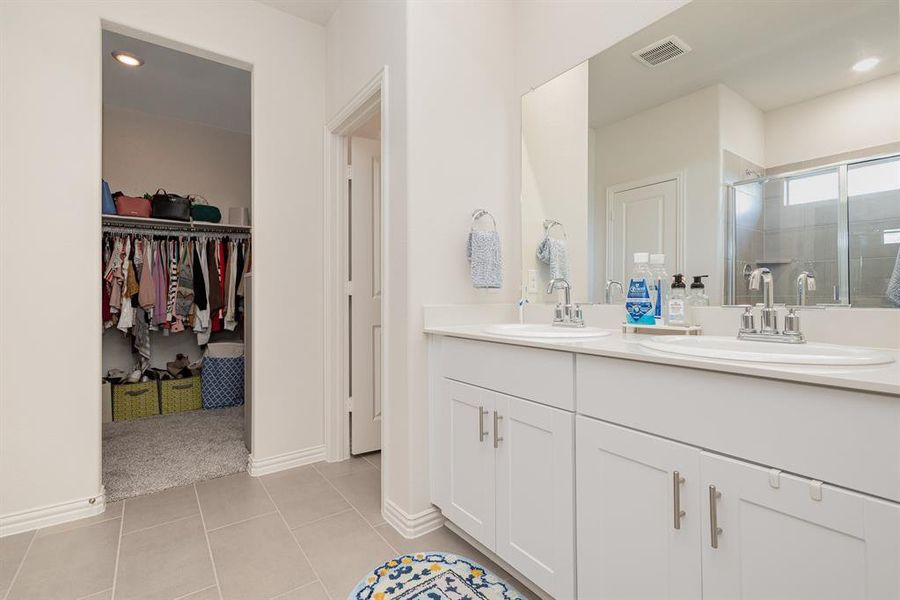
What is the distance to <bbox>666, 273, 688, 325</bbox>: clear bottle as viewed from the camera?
1.51 metres

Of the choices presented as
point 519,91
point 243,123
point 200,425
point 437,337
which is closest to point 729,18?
point 519,91

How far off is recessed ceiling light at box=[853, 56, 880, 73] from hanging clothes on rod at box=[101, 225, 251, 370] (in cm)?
408

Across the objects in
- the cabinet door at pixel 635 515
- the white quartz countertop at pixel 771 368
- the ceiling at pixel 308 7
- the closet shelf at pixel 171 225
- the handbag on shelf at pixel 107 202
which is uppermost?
the ceiling at pixel 308 7

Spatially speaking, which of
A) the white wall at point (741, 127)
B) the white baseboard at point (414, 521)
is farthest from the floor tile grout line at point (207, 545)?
the white wall at point (741, 127)

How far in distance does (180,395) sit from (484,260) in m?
3.21

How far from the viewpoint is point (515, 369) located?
4.79ft

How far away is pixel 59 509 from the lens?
6.49 ft

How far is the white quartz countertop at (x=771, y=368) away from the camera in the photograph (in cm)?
74

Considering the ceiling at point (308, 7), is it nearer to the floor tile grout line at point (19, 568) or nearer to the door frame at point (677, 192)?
the door frame at point (677, 192)

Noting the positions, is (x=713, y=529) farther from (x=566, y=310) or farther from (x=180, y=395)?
(x=180, y=395)

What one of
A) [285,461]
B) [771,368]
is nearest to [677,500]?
[771,368]

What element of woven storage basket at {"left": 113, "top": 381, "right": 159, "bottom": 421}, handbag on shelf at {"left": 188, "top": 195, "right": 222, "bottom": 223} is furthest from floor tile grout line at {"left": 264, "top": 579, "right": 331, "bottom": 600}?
handbag on shelf at {"left": 188, "top": 195, "right": 222, "bottom": 223}

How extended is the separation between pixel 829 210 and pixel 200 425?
12.7 feet

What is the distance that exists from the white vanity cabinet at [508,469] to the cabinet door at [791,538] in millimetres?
391
